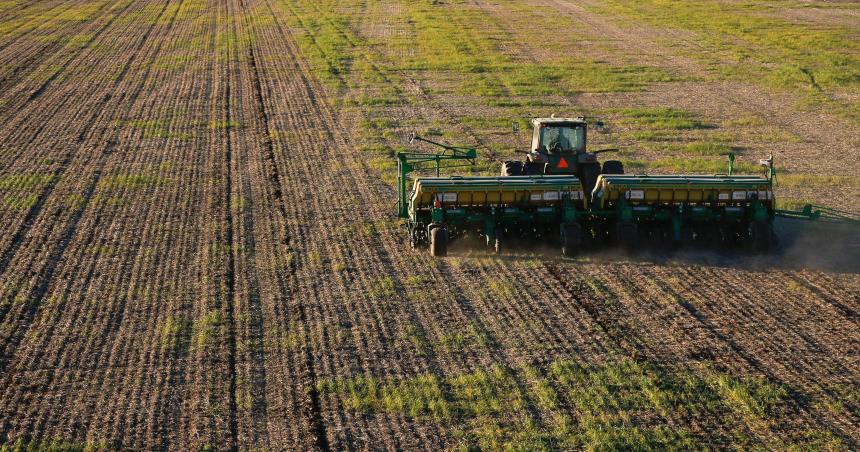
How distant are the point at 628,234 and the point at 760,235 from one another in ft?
7.04

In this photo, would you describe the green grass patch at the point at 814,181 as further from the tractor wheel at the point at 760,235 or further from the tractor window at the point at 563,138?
the tractor window at the point at 563,138

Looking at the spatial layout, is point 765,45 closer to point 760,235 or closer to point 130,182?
point 760,235

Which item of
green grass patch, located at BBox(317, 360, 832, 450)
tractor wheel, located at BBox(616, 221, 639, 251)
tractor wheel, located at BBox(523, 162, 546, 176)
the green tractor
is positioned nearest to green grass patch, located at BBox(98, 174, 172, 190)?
the green tractor

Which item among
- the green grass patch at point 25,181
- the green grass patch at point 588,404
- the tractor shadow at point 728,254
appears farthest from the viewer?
the green grass patch at point 25,181

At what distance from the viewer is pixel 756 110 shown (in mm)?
30688

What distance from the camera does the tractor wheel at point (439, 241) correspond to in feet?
56.6

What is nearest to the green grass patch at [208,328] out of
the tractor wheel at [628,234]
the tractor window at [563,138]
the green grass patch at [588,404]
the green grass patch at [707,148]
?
the green grass patch at [588,404]

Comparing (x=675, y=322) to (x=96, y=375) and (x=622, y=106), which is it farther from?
(x=622, y=106)

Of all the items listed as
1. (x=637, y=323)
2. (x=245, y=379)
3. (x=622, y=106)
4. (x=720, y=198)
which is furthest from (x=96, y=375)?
(x=622, y=106)

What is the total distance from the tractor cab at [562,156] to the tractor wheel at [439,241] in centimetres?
232

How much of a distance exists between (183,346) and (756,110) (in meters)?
21.7

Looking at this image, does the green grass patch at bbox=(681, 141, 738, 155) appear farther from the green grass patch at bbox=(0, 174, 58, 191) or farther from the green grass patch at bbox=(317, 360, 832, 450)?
the green grass patch at bbox=(0, 174, 58, 191)

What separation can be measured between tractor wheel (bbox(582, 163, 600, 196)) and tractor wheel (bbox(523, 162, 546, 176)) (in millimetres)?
759

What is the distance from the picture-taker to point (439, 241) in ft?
56.6
